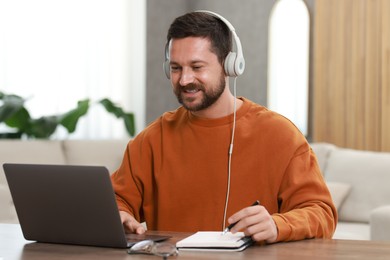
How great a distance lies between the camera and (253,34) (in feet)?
19.3

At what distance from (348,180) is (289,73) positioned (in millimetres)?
1232

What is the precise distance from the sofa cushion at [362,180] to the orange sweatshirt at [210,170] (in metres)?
2.41

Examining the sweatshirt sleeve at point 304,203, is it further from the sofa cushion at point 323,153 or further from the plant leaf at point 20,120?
the plant leaf at point 20,120

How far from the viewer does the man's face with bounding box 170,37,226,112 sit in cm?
198

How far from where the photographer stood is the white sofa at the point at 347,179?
4.00m

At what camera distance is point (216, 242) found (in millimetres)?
1585

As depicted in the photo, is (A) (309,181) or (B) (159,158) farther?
(B) (159,158)

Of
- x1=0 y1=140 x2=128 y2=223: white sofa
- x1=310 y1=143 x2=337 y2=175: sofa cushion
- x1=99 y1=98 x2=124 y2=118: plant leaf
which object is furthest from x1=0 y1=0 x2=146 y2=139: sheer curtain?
x1=310 y1=143 x2=337 y2=175: sofa cushion

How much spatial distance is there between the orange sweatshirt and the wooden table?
257 mm

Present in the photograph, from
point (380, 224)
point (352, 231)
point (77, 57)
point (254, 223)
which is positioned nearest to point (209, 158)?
point (254, 223)

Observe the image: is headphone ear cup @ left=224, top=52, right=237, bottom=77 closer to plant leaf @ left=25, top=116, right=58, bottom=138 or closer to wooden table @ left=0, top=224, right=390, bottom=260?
wooden table @ left=0, top=224, right=390, bottom=260

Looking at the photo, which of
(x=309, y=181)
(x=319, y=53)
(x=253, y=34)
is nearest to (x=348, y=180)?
(x=319, y=53)

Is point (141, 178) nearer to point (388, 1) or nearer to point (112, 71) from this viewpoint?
point (388, 1)

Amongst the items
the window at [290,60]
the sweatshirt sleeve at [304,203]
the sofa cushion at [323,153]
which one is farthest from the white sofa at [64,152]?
the sweatshirt sleeve at [304,203]
